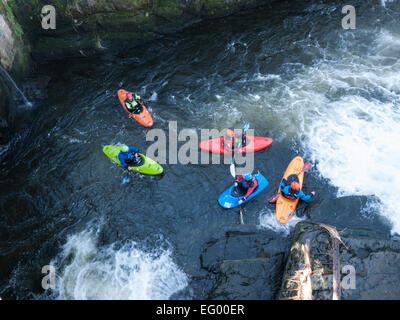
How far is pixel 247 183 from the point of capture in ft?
28.1

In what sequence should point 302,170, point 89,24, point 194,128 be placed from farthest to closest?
point 89,24 → point 194,128 → point 302,170

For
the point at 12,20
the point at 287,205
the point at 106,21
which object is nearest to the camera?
the point at 287,205

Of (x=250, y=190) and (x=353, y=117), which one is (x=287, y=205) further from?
(x=353, y=117)

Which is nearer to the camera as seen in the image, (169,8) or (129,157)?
(129,157)

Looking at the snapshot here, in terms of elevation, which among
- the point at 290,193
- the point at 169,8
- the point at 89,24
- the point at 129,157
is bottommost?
the point at 290,193

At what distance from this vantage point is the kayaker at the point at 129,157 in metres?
9.16

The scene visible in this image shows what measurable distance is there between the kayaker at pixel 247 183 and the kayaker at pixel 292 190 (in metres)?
0.79

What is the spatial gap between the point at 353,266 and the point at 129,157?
259 inches

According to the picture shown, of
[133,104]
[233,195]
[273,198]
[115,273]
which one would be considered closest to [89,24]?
[133,104]

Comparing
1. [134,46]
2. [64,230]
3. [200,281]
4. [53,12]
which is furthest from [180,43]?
[200,281]

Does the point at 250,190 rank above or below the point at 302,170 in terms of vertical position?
below

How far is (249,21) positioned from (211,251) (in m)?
10.5

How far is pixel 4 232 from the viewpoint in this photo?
27.5 ft

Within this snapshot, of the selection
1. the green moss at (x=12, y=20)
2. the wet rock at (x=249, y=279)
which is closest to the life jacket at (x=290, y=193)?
the wet rock at (x=249, y=279)
